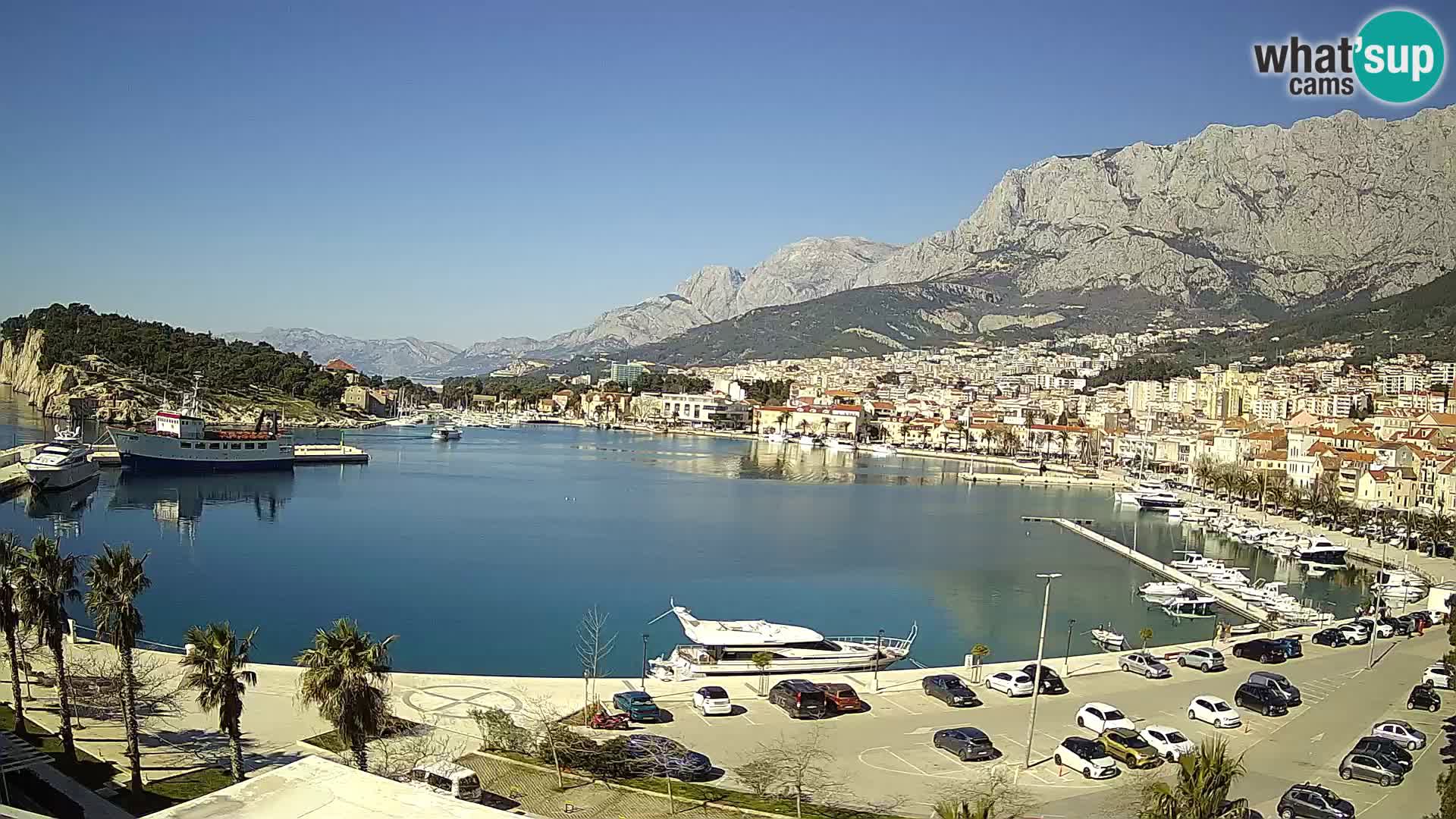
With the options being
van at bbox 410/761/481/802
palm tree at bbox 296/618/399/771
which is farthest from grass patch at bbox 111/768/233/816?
van at bbox 410/761/481/802

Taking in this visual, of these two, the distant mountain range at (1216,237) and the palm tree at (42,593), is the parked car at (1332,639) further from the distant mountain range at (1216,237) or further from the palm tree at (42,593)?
the distant mountain range at (1216,237)

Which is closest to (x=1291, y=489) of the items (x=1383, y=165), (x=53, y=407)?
(x=53, y=407)

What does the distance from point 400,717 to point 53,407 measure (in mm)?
68218

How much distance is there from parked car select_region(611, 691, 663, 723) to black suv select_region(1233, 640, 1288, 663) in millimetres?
10535

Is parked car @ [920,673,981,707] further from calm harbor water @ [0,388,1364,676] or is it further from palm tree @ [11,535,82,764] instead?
palm tree @ [11,535,82,764]

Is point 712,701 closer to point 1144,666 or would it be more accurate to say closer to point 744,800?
point 744,800

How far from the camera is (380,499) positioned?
4347 centimetres

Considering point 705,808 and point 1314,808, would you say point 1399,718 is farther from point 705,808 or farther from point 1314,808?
point 705,808

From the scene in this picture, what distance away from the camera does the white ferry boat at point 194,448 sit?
1948 inches

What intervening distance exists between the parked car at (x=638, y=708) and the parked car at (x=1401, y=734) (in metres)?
8.92

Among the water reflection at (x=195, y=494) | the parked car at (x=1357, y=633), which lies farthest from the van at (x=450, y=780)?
the water reflection at (x=195, y=494)

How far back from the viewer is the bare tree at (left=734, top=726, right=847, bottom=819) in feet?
35.2

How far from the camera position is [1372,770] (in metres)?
11.4

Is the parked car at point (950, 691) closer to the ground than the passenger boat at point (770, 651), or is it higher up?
higher up
